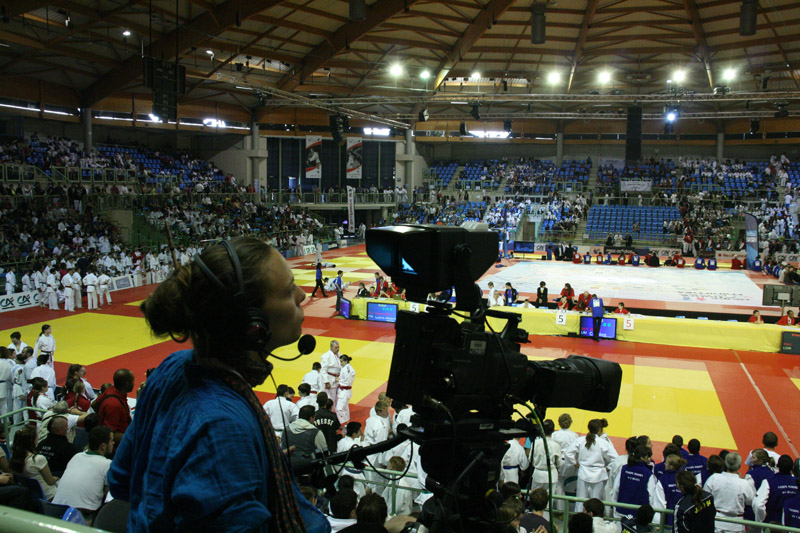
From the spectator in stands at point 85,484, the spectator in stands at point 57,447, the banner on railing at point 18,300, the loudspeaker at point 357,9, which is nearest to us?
the spectator in stands at point 85,484

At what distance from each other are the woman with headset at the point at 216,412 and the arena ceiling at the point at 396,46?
26226mm

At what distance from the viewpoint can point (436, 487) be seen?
106 inches

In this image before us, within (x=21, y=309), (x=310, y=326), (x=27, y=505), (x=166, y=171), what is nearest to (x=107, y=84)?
(x=166, y=171)

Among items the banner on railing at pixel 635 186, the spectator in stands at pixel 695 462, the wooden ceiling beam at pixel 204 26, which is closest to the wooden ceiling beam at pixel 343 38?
the wooden ceiling beam at pixel 204 26

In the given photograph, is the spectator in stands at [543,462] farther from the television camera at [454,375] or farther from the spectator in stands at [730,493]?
the television camera at [454,375]

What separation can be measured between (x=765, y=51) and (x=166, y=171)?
40.6 meters

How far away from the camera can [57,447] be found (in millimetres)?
6797

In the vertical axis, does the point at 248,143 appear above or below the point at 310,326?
above

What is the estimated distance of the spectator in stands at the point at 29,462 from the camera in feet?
19.5

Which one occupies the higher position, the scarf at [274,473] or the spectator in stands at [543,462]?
the scarf at [274,473]

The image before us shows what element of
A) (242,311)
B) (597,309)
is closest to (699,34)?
(597,309)

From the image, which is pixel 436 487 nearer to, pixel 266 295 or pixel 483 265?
pixel 483 265

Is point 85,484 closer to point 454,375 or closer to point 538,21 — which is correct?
point 454,375

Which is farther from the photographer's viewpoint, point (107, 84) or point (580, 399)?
point (107, 84)
